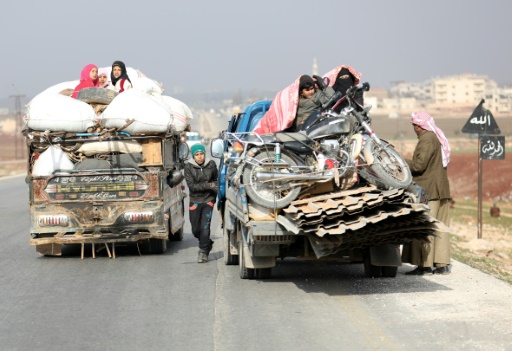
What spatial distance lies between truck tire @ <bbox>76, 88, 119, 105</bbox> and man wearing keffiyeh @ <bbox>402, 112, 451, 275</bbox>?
538cm

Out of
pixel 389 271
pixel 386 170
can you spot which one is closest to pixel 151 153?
pixel 389 271

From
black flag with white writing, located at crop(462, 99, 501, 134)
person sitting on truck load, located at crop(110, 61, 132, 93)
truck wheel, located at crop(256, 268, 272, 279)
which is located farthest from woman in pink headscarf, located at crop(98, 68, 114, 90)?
black flag with white writing, located at crop(462, 99, 501, 134)

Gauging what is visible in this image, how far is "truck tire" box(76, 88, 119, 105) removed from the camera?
52.1 ft

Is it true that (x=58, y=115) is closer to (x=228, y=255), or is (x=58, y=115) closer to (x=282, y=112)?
(x=228, y=255)

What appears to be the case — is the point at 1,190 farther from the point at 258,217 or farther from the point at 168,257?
the point at 258,217

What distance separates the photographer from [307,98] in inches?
498

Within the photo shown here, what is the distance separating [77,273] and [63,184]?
1769 mm

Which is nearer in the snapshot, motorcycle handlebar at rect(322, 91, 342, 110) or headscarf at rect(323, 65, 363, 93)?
motorcycle handlebar at rect(322, 91, 342, 110)

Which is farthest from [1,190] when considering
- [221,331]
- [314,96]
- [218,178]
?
[221,331]

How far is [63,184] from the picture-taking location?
575 inches

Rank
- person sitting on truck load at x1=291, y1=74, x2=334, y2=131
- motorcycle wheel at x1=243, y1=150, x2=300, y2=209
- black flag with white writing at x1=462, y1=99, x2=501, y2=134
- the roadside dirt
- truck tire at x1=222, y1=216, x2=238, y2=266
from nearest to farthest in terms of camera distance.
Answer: motorcycle wheel at x1=243, y1=150, x2=300, y2=209 → person sitting on truck load at x1=291, y1=74, x2=334, y2=131 → truck tire at x1=222, y1=216, x2=238, y2=266 → the roadside dirt → black flag with white writing at x1=462, y1=99, x2=501, y2=134

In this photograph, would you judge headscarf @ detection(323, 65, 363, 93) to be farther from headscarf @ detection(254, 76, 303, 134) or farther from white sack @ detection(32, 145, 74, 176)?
white sack @ detection(32, 145, 74, 176)

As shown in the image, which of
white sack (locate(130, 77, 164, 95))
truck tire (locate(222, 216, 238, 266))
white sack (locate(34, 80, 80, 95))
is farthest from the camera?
white sack (locate(130, 77, 164, 95))

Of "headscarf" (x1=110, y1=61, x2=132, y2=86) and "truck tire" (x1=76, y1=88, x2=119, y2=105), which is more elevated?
"headscarf" (x1=110, y1=61, x2=132, y2=86)
